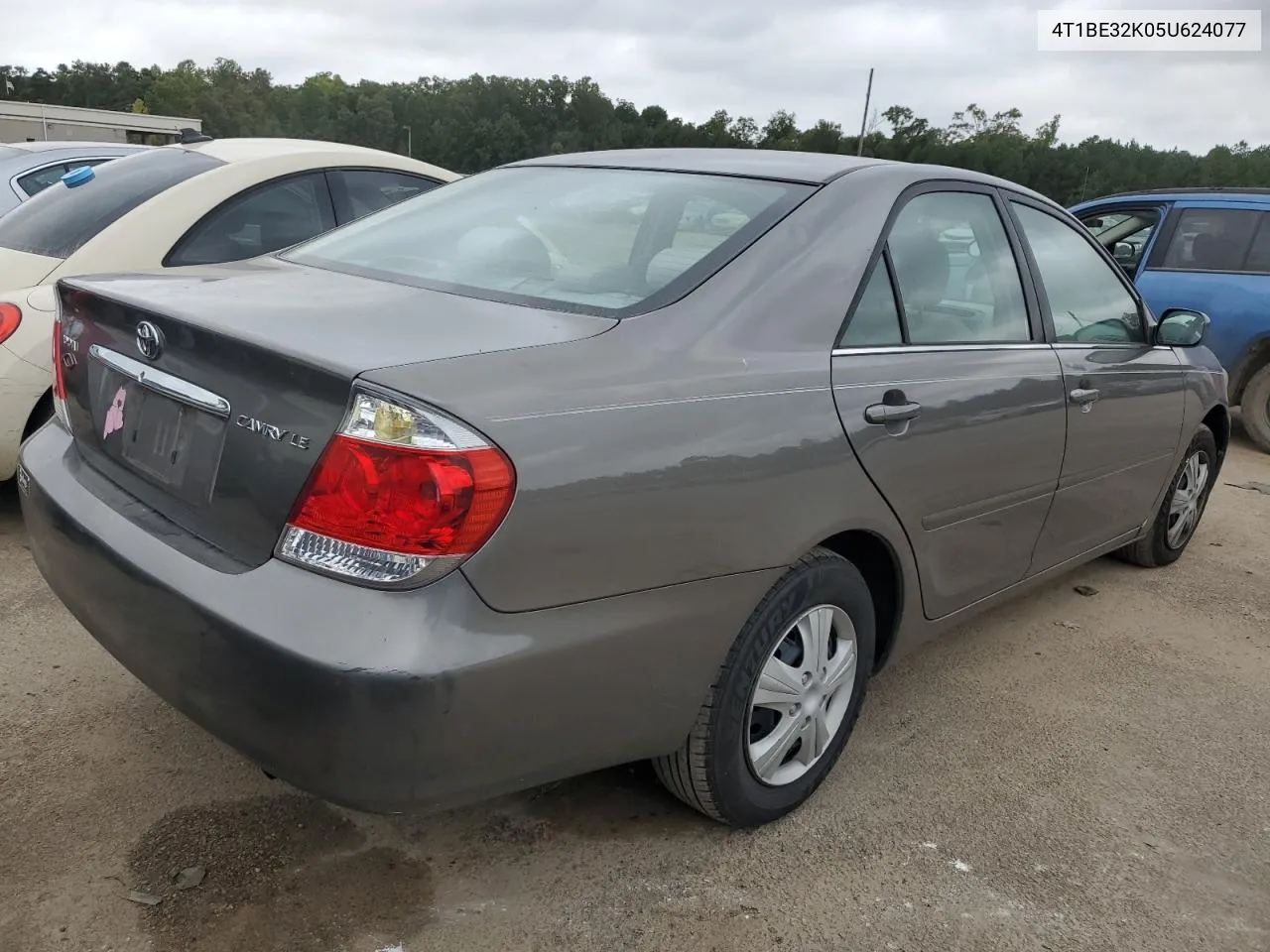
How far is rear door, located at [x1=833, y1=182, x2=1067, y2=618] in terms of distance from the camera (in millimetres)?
2447

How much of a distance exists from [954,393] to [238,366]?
1.73 metres

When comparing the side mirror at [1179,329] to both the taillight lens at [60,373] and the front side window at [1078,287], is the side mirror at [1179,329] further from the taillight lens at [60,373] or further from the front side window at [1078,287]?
the taillight lens at [60,373]

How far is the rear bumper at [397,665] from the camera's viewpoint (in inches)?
66.3

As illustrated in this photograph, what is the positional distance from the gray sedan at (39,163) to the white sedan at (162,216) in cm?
178

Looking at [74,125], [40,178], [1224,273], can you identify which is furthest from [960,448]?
[74,125]

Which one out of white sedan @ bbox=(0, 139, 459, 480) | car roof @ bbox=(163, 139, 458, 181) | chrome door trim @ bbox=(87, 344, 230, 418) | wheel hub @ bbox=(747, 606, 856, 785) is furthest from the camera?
car roof @ bbox=(163, 139, 458, 181)

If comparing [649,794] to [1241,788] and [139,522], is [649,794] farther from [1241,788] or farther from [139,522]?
[1241,788]

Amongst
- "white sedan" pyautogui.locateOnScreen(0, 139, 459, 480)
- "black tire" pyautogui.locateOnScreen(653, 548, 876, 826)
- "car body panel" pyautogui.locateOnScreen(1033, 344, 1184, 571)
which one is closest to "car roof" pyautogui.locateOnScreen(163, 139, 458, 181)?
"white sedan" pyautogui.locateOnScreen(0, 139, 459, 480)

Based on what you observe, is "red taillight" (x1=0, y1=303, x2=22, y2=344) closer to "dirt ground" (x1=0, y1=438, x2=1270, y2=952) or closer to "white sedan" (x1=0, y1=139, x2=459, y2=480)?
"white sedan" (x1=0, y1=139, x2=459, y2=480)

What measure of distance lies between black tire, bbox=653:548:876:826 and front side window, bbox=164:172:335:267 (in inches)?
119

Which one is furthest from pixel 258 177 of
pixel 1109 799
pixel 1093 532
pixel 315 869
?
pixel 1109 799

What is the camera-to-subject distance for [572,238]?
2561 mm

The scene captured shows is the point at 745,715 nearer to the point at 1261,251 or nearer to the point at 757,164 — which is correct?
the point at 757,164

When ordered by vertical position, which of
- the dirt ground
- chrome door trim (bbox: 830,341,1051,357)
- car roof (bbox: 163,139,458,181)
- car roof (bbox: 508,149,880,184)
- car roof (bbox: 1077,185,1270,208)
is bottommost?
the dirt ground
